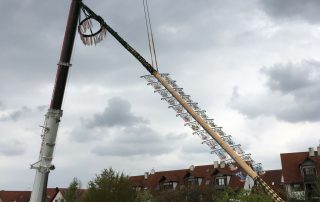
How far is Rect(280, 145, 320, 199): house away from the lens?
241 feet

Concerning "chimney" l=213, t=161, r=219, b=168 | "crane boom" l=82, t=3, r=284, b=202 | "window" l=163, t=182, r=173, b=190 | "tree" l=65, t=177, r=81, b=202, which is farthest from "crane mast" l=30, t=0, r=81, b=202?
"window" l=163, t=182, r=173, b=190

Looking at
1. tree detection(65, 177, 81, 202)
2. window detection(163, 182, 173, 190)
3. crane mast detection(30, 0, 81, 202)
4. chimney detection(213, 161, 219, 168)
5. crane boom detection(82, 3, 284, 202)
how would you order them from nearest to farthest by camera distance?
crane mast detection(30, 0, 81, 202)
crane boom detection(82, 3, 284, 202)
tree detection(65, 177, 81, 202)
chimney detection(213, 161, 219, 168)
window detection(163, 182, 173, 190)

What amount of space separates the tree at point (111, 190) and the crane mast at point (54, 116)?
743 inches

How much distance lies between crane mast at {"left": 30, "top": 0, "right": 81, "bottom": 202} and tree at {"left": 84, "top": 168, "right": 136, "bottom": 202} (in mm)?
18867

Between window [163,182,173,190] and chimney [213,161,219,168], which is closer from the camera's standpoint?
chimney [213,161,219,168]

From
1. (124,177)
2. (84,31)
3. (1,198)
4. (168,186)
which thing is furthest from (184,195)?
(1,198)

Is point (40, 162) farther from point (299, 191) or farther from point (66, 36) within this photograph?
point (299, 191)

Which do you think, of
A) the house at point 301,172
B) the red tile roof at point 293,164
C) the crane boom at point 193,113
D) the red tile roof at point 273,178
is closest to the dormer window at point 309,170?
the house at point 301,172

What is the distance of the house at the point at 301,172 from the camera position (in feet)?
241

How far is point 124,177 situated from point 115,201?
280 centimetres

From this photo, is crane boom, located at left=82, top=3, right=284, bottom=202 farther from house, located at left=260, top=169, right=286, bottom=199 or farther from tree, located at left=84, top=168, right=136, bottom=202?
house, located at left=260, top=169, right=286, bottom=199

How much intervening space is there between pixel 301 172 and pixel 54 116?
62209mm

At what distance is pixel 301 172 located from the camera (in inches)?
2968

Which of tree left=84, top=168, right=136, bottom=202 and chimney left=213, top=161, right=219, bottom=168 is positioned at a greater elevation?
chimney left=213, top=161, right=219, bottom=168
